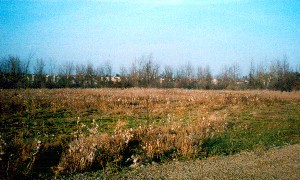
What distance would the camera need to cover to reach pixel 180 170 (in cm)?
449

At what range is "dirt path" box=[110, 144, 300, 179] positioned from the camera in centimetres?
415

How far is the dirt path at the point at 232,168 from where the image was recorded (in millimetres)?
4152

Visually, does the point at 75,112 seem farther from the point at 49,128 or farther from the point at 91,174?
the point at 91,174

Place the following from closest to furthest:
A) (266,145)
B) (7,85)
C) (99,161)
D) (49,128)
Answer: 1. (99,161)
2. (266,145)
3. (49,128)
4. (7,85)

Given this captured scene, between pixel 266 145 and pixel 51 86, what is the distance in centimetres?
4991

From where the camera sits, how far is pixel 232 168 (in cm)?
456

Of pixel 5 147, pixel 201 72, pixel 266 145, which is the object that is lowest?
pixel 266 145

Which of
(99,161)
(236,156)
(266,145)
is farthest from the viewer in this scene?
(266,145)

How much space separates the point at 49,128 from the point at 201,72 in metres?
74.7

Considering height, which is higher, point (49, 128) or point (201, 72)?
→ point (201, 72)

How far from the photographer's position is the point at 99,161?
16.2ft

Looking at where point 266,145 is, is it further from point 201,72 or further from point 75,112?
point 201,72

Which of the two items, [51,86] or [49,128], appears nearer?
[49,128]

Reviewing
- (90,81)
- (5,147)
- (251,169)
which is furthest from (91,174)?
(90,81)
